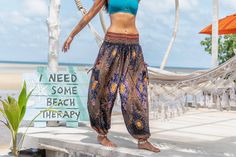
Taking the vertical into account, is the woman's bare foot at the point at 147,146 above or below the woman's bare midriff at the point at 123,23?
below

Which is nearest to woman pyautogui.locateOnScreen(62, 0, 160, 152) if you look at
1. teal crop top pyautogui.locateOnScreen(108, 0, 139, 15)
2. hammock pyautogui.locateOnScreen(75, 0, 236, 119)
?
teal crop top pyautogui.locateOnScreen(108, 0, 139, 15)

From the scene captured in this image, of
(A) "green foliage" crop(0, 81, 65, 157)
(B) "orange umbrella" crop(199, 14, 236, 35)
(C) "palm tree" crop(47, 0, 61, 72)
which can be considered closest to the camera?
(A) "green foliage" crop(0, 81, 65, 157)

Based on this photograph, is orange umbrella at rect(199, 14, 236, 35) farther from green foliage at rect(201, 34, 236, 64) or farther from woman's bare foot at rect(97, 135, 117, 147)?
woman's bare foot at rect(97, 135, 117, 147)

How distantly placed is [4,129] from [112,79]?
2.89m

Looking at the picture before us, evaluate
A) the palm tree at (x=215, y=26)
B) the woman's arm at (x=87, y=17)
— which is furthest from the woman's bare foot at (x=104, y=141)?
the palm tree at (x=215, y=26)

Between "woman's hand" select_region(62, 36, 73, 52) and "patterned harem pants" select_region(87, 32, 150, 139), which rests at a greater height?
"woman's hand" select_region(62, 36, 73, 52)

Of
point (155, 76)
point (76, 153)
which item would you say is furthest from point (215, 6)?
point (76, 153)

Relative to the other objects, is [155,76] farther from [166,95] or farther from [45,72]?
[45,72]

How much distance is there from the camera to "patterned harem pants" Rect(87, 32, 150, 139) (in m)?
2.98

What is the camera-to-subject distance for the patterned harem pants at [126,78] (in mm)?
2977

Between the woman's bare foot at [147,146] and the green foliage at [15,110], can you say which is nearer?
the woman's bare foot at [147,146]

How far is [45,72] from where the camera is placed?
13.7ft

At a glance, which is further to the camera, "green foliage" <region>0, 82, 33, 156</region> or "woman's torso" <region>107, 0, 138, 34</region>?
"green foliage" <region>0, 82, 33, 156</region>

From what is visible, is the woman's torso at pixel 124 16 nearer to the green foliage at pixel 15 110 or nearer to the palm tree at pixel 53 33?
the green foliage at pixel 15 110
